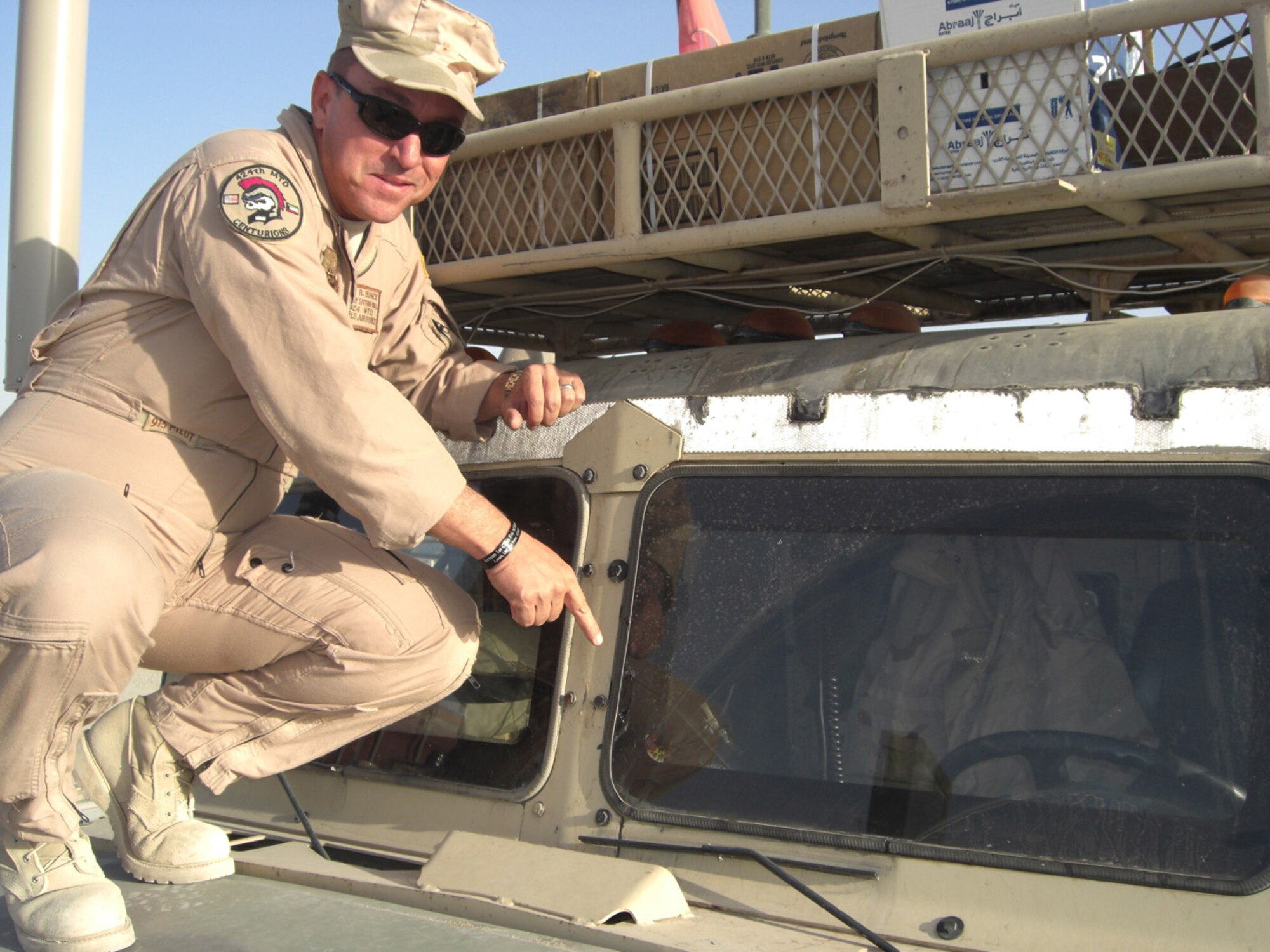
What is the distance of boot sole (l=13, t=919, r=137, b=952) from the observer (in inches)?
69.3

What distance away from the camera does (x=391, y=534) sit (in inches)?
79.8

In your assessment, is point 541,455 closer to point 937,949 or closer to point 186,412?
point 186,412

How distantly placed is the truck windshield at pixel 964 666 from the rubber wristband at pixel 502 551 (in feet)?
0.74

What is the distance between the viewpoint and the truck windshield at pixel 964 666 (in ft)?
5.55

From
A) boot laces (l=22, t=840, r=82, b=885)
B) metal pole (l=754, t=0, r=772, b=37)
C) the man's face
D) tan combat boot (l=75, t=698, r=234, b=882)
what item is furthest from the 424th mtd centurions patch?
metal pole (l=754, t=0, r=772, b=37)

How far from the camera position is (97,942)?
69.4 inches

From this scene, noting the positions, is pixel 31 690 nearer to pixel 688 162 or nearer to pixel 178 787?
pixel 178 787

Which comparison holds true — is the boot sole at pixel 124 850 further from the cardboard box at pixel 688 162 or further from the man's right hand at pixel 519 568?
the cardboard box at pixel 688 162

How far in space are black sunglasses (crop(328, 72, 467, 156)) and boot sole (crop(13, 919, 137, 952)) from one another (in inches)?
53.0

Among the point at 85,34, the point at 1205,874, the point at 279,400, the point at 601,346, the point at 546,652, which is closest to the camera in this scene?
the point at 1205,874

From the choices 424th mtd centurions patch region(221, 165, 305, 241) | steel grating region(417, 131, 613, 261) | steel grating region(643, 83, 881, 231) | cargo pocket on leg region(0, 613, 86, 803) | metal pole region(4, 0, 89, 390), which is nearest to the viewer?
cargo pocket on leg region(0, 613, 86, 803)

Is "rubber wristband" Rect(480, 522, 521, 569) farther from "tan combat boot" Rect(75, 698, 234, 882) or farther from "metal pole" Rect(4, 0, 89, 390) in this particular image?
"metal pole" Rect(4, 0, 89, 390)

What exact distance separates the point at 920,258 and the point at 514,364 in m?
0.84

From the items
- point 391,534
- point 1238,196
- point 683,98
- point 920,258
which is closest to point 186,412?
point 391,534
